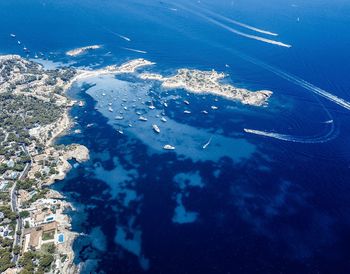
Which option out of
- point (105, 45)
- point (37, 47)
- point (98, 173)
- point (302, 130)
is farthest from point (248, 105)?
point (37, 47)

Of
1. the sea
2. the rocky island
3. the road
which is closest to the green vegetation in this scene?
the sea

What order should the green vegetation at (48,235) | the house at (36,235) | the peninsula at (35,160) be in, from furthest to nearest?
the green vegetation at (48,235) < the house at (36,235) < the peninsula at (35,160)

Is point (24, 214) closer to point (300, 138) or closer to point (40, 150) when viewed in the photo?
point (40, 150)

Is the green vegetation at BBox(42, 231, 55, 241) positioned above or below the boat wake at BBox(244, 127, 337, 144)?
below

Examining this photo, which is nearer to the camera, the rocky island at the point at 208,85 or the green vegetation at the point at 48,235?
the green vegetation at the point at 48,235

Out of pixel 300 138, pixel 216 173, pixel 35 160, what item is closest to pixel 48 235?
pixel 35 160

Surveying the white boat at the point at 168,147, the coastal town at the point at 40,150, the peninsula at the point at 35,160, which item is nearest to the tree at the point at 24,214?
the coastal town at the point at 40,150

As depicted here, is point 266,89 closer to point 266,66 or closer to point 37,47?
point 266,66

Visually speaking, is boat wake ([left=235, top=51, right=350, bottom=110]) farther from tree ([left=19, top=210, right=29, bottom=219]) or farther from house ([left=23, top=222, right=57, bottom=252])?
tree ([left=19, top=210, right=29, bottom=219])

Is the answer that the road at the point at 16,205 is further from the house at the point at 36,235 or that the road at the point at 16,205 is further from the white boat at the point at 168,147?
the white boat at the point at 168,147
